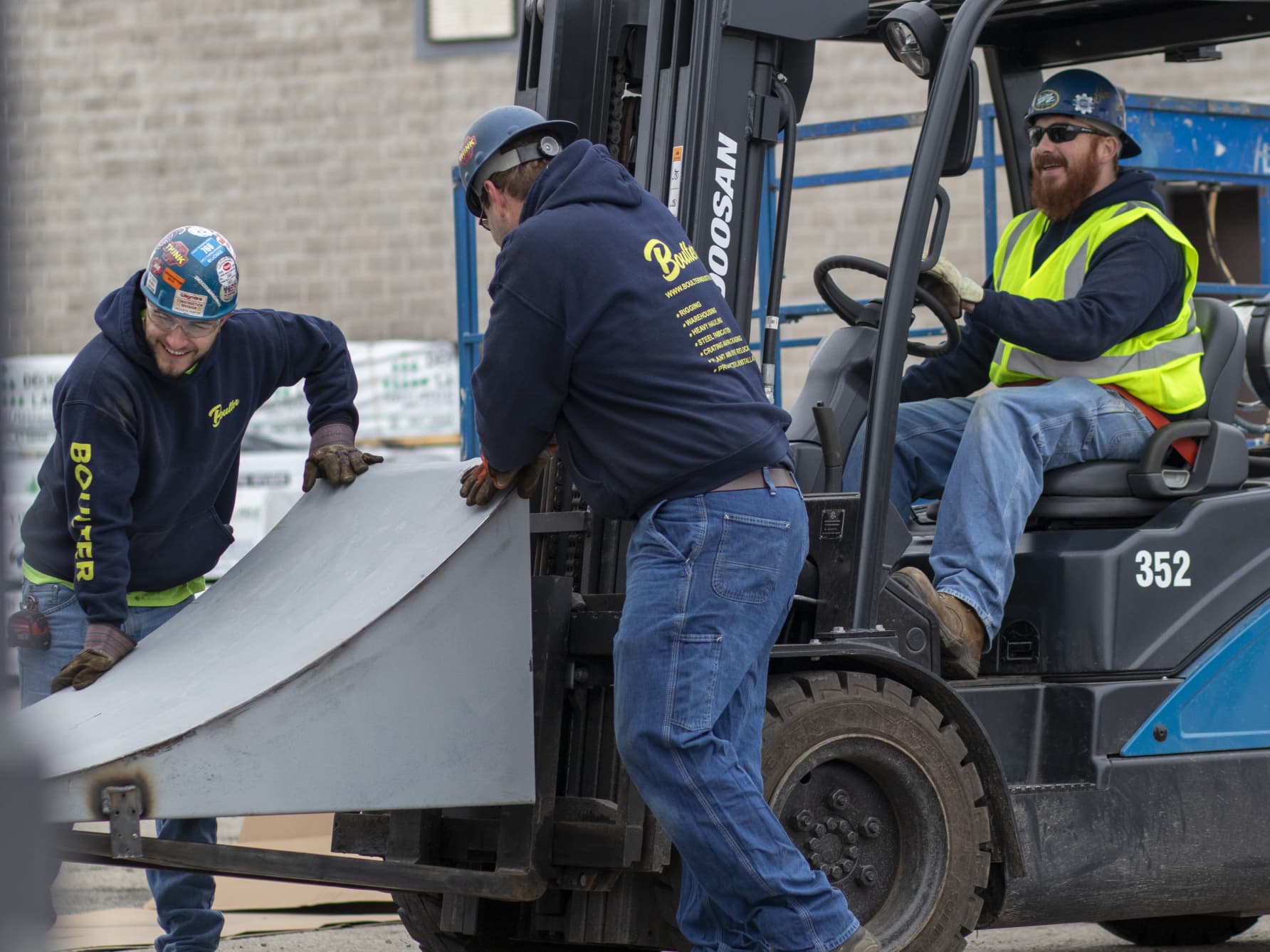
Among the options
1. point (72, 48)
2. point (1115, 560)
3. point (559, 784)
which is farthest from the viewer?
point (72, 48)

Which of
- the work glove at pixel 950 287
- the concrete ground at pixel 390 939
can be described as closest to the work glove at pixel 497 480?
the work glove at pixel 950 287

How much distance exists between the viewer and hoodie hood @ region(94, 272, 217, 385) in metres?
4.29

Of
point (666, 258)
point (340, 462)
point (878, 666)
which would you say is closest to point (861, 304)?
point (878, 666)

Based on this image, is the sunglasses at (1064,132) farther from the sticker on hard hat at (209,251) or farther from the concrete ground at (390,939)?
the concrete ground at (390,939)

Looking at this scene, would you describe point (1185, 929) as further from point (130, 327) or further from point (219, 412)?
point (130, 327)

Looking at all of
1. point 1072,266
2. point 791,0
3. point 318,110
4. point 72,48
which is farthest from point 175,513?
point 72,48

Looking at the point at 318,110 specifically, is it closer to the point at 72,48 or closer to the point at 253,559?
the point at 72,48

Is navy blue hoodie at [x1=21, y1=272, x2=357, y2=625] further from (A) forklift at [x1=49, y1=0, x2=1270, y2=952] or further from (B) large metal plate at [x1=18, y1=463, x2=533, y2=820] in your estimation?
(A) forklift at [x1=49, y1=0, x2=1270, y2=952]

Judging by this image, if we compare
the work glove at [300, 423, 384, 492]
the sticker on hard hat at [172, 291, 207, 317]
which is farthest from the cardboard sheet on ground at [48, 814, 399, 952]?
the sticker on hard hat at [172, 291, 207, 317]

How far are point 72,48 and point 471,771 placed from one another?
46.3 ft

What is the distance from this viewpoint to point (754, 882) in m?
3.45

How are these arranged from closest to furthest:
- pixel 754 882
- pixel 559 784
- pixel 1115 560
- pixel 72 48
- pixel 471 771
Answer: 1. pixel 754 882
2. pixel 471 771
3. pixel 559 784
4. pixel 1115 560
5. pixel 72 48

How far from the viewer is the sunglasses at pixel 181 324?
4.25m

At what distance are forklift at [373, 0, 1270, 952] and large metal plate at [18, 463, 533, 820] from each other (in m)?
0.19
